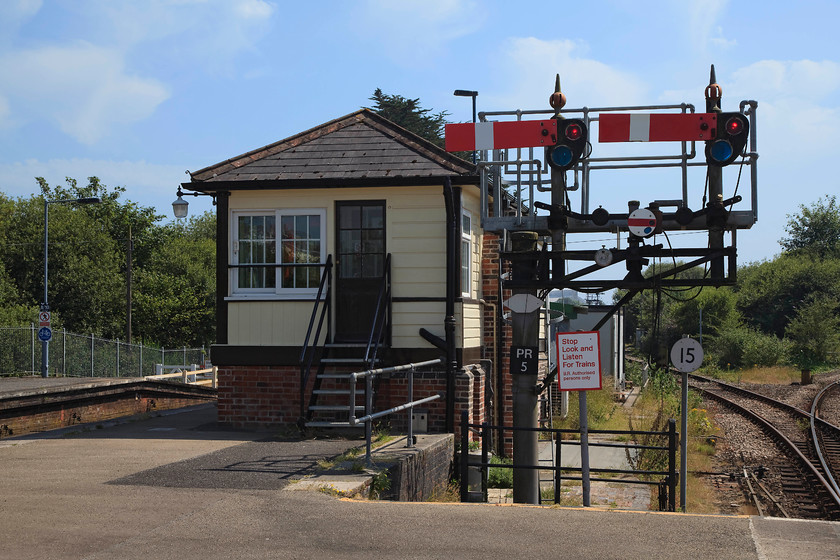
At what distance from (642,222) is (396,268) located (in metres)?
4.54

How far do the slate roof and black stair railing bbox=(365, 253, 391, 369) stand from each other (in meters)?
1.31

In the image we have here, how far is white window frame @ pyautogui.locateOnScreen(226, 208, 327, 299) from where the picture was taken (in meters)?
13.1

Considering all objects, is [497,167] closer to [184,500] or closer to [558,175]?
[558,175]

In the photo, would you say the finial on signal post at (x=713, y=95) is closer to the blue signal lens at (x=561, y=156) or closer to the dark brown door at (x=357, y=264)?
the blue signal lens at (x=561, y=156)

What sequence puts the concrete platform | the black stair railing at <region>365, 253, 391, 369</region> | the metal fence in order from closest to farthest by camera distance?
1. the black stair railing at <region>365, 253, 391, 369</region>
2. the concrete platform
3. the metal fence

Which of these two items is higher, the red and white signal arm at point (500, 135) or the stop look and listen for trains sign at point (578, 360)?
the red and white signal arm at point (500, 135)

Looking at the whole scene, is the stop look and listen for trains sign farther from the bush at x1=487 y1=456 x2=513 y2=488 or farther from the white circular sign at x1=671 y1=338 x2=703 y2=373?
the bush at x1=487 y1=456 x2=513 y2=488

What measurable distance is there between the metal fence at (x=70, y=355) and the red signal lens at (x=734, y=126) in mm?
24831

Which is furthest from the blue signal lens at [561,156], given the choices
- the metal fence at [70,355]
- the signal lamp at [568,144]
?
the metal fence at [70,355]

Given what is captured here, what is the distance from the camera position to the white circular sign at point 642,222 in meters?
9.31

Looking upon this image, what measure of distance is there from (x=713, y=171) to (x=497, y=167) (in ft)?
7.46

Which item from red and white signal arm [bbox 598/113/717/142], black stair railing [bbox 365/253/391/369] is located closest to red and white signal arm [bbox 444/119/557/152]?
red and white signal arm [bbox 598/113/717/142]

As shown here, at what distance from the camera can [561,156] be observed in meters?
9.55

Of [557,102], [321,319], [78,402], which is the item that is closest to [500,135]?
[557,102]
